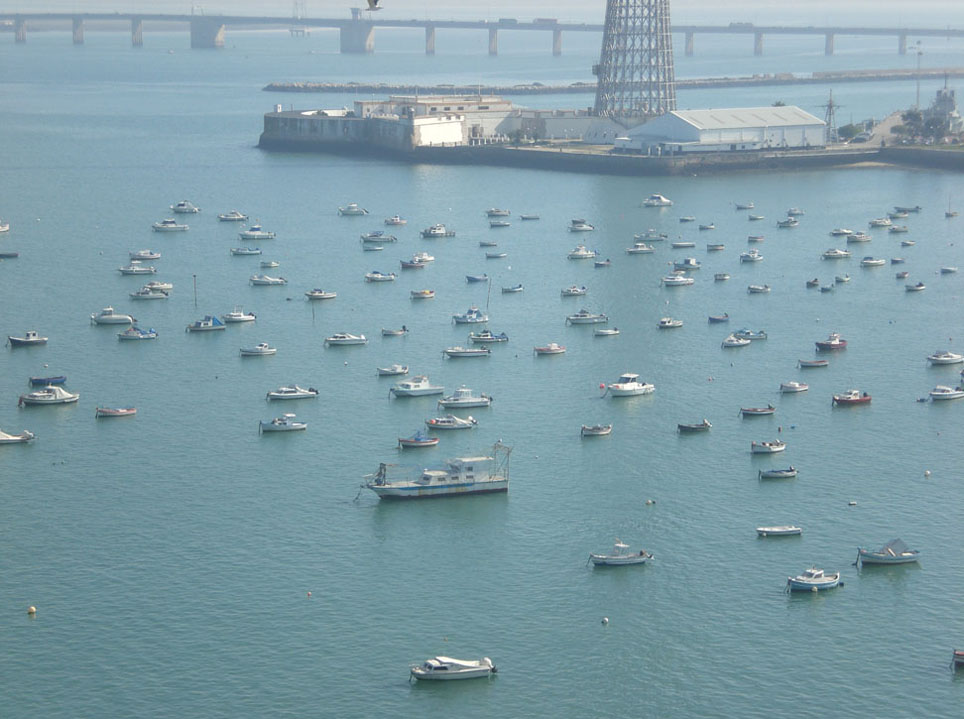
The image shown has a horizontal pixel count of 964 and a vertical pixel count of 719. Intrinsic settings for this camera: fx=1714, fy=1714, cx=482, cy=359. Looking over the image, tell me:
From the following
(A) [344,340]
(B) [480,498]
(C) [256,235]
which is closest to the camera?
(B) [480,498]

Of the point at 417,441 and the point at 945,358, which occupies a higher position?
the point at 945,358

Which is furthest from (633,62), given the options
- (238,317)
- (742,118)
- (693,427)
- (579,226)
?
(693,427)

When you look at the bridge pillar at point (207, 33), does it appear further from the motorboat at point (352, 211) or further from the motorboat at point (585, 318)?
the motorboat at point (585, 318)

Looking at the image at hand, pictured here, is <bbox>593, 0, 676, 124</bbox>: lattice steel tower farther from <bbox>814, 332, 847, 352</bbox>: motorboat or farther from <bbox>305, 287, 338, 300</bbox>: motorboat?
<bbox>814, 332, 847, 352</bbox>: motorboat

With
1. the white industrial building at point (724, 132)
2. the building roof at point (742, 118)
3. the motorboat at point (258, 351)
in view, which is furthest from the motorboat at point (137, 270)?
the building roof at point (742, 118)

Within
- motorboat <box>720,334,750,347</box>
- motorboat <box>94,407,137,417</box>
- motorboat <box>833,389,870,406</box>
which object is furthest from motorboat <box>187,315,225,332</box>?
motorboat <box>833,389,870,406</box>

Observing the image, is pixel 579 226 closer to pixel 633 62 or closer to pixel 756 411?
pixel 756 411

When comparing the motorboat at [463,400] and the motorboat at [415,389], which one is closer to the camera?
the motorboat at [463,400]
